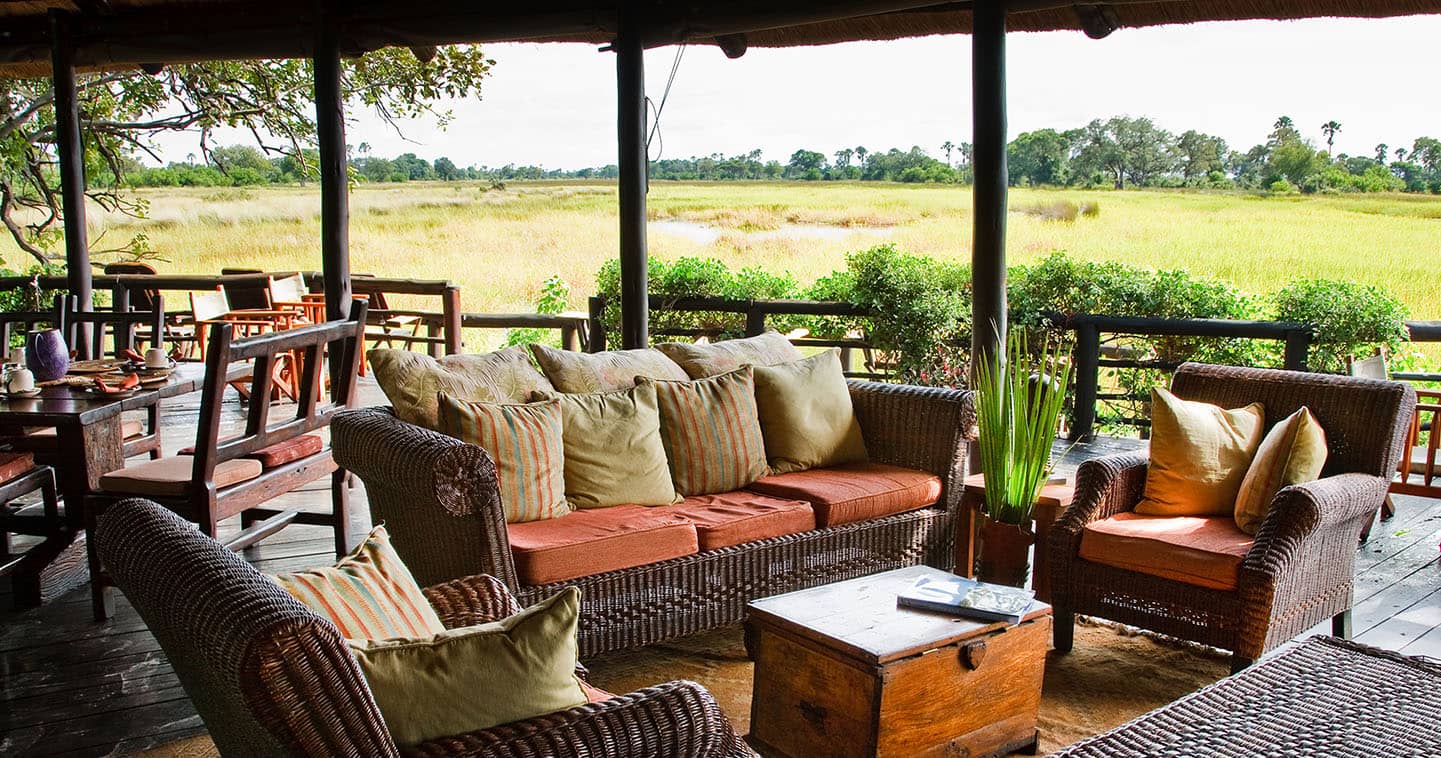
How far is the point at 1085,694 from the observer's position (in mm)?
3453

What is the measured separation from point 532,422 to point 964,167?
11.1m

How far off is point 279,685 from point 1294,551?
285 centimetres

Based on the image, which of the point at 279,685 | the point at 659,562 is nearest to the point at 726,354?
the point at 659,562

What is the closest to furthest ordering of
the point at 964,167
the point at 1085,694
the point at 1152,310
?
1. the point at 1085,694
2. the point at 1152,310
3. the point at 964,167

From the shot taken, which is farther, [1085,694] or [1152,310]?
[1152,310]

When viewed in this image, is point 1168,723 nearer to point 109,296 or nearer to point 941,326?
point 941,326

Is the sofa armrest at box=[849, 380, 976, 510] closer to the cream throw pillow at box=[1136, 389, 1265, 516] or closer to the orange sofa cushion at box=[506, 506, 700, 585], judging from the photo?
the cream throw pillow at box=[1136, 389, 1265, 516]

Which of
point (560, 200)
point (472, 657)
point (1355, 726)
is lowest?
point (1355, 726)

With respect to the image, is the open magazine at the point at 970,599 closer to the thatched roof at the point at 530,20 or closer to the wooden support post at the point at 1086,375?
the thatched roof at the point at 530,20

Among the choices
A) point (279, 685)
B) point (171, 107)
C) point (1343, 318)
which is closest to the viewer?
point (279, 685)

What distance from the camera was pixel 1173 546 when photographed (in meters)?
3.48

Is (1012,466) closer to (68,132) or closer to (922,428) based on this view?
(922,428)

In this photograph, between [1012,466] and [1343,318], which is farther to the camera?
[1343,318]

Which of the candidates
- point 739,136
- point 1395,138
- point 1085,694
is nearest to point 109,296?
point 739,136
